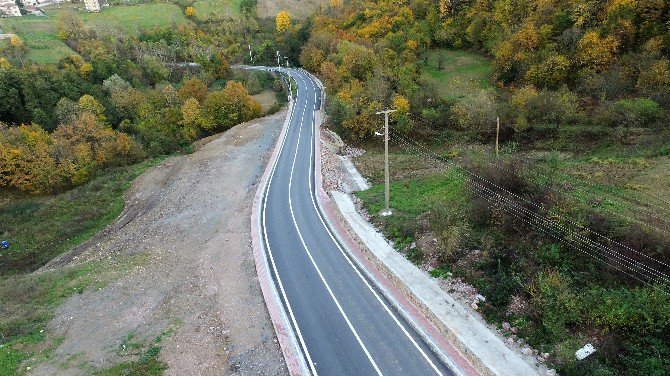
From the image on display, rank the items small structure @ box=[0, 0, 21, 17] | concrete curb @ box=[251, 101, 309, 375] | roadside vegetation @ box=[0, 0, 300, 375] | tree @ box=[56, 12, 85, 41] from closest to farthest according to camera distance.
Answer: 1. concrete curb @ box=[251, 101, 309, 375]
2. roadside vegetation @ box=[0, 0, 300, 375]
3. tree @ box=[56, 12, 85, 41]
4. small structure @ box=[0, 0, 21, 17]

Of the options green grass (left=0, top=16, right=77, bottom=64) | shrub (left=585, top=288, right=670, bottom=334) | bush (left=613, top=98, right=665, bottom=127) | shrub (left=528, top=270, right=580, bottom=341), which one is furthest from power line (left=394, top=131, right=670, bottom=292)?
green grass (left=0, top=16, right=77, bottom=64)

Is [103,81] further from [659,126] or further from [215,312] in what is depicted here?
[659,126]

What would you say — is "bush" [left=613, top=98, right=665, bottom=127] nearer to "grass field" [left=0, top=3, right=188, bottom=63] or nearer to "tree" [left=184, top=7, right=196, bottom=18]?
"grass field" [left=0, top=3, right=188, bottom=63]

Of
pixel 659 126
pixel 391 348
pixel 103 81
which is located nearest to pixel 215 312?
pixel 391 348

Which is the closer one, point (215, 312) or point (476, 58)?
point (215, 312)

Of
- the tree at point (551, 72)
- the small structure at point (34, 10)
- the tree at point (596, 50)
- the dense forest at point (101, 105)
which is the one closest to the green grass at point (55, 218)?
the dense forest at point (101, 105)

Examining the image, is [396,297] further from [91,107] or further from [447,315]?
[91,107]
